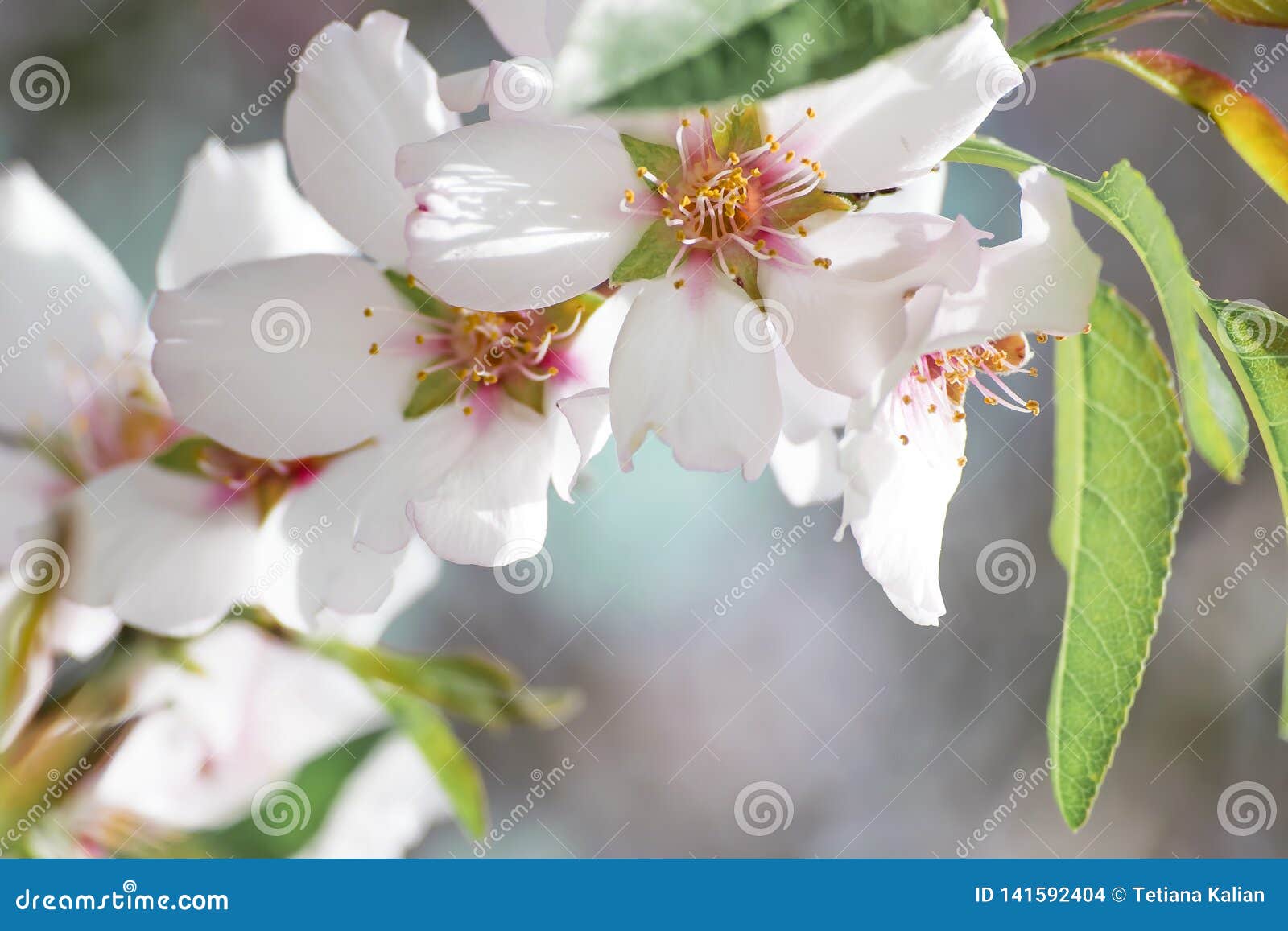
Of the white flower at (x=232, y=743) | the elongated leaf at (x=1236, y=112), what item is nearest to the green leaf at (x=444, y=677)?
the white flower at (x=232, y=743)

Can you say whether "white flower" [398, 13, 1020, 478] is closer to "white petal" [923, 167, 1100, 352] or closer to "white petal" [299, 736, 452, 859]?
"white petal" [923, 167, 1100, 352]

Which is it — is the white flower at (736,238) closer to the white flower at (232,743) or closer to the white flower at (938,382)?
the white flower at (938,382)

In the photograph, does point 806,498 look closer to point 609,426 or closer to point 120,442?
point 609,426

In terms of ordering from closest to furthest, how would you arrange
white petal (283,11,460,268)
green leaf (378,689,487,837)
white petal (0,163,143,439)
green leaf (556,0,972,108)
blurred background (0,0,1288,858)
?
1. green leaf (556,0,972,108)
2. white petal (283,11,460,268)
3. white petal (0,163,143,439)
4. green leaf (378,689,487,837)
5. blurred background (0,0,1288,858)

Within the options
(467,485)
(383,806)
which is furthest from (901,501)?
(383,806)

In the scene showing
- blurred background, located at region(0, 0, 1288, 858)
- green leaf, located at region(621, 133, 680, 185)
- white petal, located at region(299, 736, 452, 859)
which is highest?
green leaf, located at region(621, 133, 680, 185)

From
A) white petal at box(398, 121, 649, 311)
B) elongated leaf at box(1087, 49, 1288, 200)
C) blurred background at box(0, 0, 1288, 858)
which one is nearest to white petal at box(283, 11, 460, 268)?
white petal at box(398, 121, 649, 311)

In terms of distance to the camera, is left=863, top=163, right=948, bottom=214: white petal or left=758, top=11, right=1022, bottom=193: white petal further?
left=863, top=163, right=948, bottom=214: white petal
